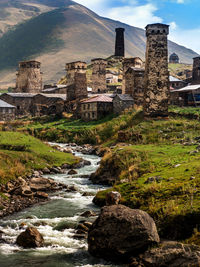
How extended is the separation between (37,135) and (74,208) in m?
34.1

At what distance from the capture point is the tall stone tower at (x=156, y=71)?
4025cm

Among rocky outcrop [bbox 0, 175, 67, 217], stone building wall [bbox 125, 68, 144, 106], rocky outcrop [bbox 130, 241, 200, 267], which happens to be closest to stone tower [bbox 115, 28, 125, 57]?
stone building wall [bbox 125, 68, 144, 106]

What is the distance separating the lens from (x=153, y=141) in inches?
1329

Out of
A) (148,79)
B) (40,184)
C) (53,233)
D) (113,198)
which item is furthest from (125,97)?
(53,233)

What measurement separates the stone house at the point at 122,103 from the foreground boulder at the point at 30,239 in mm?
41053

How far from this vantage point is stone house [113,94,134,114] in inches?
2093

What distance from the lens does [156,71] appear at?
133 feet

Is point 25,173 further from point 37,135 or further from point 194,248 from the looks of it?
point 37,135

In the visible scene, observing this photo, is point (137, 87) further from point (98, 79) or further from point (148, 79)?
point (98, 79)

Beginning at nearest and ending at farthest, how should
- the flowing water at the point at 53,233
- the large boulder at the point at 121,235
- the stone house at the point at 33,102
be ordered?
the large boulder at the point at 121,235
the flowing water at the point at 53,233
the stone house at the point at 33,102

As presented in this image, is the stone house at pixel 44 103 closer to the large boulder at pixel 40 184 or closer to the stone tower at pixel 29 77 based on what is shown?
the stone tower at pixel 29 77

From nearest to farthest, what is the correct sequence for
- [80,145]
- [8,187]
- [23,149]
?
1. [8,187]
2. [23,149]
3. [80,145]

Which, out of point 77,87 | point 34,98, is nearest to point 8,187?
point 77,87

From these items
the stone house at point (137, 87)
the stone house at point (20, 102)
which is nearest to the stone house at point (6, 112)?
the stone house at point (20, 102)
